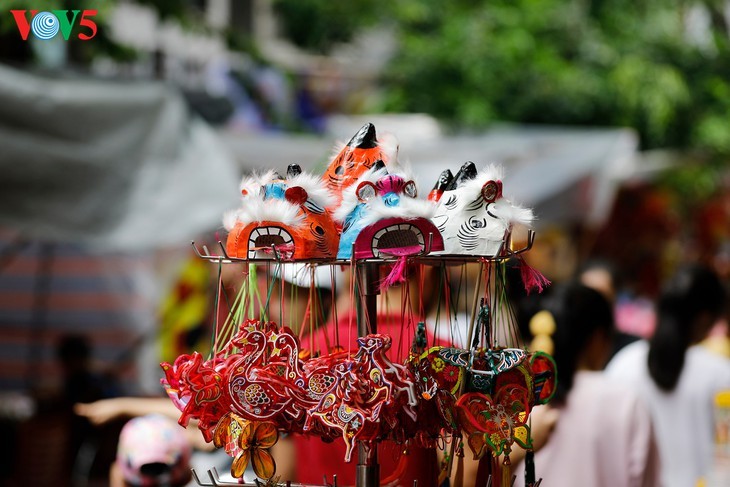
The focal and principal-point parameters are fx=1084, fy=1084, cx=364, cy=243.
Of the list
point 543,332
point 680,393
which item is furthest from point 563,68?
point 543,332

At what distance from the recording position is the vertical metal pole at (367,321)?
2.18m

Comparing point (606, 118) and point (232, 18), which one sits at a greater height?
point (232, 18)

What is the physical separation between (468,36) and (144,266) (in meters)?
5.09

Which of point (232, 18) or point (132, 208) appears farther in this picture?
point (232, 18)

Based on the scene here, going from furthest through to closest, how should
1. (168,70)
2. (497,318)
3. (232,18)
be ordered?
(232,18) → (168,70) → (497,318)

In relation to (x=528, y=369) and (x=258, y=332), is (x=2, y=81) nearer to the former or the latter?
(x=258, y=332)

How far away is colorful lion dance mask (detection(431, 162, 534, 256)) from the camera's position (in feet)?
6.98

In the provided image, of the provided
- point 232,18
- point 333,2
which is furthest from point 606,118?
point 232,18

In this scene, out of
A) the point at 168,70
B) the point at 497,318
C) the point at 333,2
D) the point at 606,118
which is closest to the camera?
the point at 497,318

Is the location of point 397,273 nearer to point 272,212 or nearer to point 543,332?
point 272,212

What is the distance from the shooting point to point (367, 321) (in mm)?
2209

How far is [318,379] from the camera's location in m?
2.09

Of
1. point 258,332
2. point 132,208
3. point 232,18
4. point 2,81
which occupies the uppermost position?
point 232,18

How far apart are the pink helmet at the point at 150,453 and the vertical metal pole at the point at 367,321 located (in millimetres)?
1406
